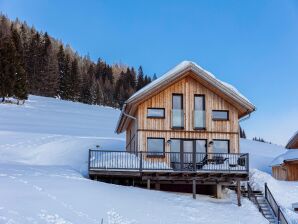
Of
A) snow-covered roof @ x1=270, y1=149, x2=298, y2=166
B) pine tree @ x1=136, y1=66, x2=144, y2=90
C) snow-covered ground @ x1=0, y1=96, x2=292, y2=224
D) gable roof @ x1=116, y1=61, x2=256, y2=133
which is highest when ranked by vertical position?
pine tree @ x1=136, y1=66, x2=144, y2=90

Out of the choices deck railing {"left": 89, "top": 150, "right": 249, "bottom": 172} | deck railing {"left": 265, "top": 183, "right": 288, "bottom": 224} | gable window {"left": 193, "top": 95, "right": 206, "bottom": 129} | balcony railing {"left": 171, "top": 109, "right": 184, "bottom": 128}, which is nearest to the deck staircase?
deck railing {"left": 265, "top": 183, "right": 288, "bottom": 224}

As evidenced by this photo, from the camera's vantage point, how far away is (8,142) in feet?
150

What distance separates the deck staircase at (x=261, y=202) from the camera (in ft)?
88.8

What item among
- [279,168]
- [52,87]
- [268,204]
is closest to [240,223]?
[268,204]

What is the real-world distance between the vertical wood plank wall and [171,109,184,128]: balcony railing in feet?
0.65

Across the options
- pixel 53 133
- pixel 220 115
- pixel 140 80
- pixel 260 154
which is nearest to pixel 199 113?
pixel 220 115

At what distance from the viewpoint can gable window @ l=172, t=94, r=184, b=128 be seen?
31.3 m

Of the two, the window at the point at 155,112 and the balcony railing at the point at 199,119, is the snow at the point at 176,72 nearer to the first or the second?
the window at the point at 155,112

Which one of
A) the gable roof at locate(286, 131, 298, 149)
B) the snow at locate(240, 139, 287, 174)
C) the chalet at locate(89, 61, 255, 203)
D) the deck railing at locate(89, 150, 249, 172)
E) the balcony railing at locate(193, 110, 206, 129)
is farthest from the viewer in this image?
the snow at locate(240, 139, 287, 174)

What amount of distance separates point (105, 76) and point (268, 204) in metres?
130

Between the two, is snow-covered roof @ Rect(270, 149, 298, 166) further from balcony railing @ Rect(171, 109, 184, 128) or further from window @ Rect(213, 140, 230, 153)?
balcony railing @ Rect(171, 109, 184, 128)

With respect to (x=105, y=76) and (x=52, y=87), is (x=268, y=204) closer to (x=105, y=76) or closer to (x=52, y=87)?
(x=52, y=87)

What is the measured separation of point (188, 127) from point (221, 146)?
2398 mm

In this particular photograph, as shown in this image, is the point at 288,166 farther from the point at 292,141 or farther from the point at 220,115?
the point at 220,115
